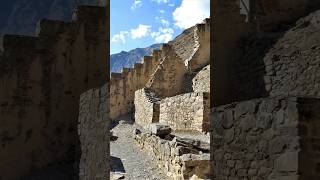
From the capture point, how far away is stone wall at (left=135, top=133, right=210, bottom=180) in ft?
32.9

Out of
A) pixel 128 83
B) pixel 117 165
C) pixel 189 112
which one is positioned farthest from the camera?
pixel 128 83

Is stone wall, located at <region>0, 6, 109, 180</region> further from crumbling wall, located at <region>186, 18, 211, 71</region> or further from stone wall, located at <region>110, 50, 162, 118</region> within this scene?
stone wall, located at <region>110, 50, 162, 118</region>

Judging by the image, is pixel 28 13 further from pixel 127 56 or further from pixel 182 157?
pixel 127 56

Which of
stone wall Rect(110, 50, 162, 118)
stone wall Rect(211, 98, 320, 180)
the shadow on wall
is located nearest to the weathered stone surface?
the shadow on wall

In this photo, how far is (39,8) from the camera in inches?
1630

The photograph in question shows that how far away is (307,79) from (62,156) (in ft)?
16.7

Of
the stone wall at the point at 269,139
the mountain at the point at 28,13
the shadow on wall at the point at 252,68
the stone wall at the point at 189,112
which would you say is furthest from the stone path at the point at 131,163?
the mountain at the point at 28,13

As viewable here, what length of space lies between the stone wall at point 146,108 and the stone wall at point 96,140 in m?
12.0

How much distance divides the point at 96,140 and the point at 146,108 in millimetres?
14953

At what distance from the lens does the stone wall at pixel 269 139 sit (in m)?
4.32

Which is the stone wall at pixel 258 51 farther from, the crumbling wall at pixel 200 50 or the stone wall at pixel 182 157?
the crumbling wall at pixel 200 50

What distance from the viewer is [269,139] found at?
475 centimetres

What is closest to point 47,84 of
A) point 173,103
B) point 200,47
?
point 173,103

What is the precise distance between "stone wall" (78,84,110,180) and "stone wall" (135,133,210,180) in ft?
7.44
